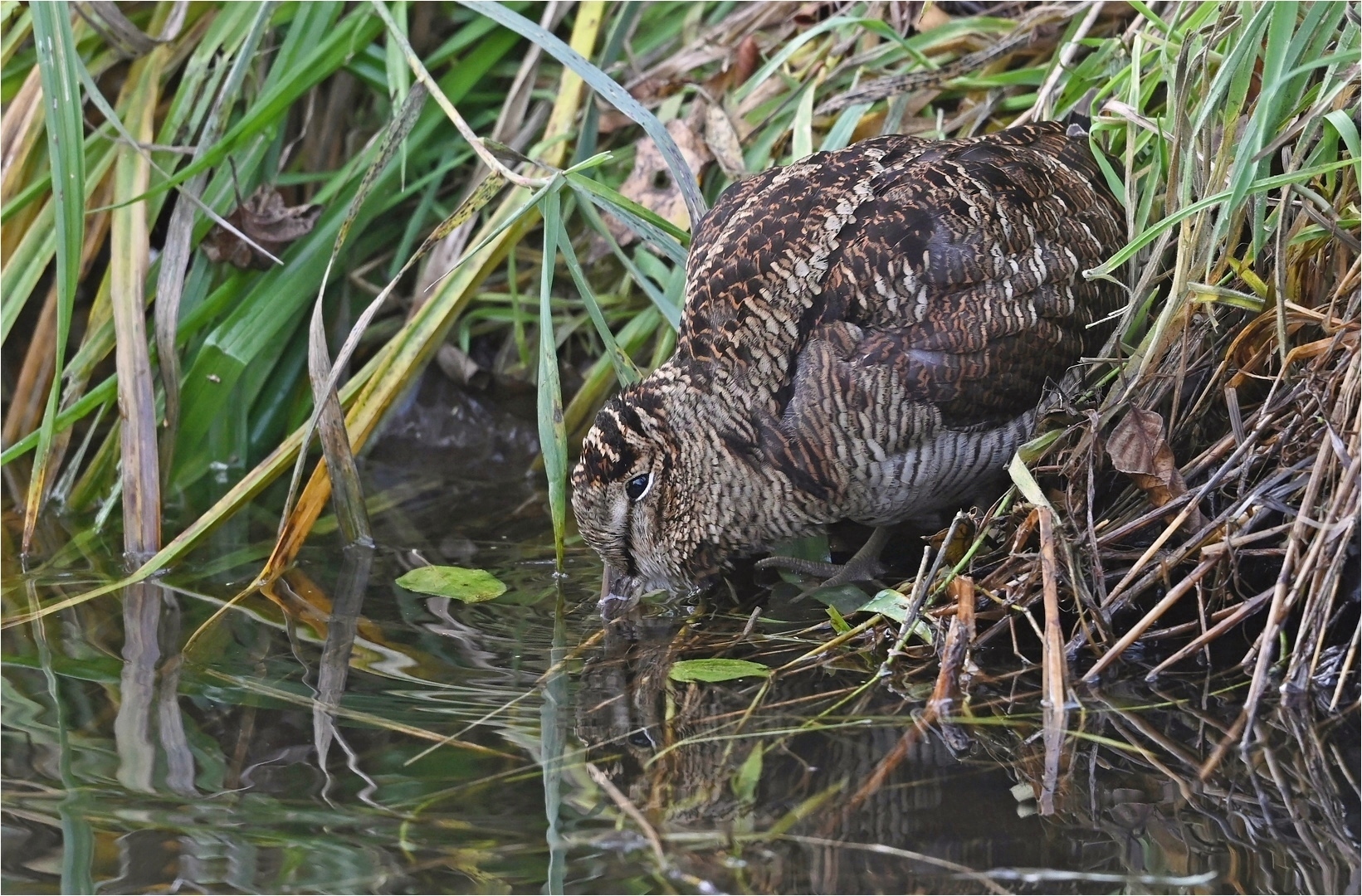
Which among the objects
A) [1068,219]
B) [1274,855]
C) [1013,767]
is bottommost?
[1274,855]

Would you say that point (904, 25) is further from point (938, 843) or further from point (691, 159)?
point (938, 843)

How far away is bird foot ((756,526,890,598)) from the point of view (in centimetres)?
362

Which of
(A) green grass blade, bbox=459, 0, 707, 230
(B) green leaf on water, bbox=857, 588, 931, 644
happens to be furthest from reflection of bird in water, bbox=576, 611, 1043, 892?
(A) green grass blade, bbox=459, 0, 707, 230

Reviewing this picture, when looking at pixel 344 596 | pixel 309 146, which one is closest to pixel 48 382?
pixel 309 146

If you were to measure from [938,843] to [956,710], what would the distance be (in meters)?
0.55

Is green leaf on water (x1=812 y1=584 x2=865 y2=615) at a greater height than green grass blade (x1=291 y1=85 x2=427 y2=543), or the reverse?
green grass blade (x1=291 y1=85 x2=427 y2=543)

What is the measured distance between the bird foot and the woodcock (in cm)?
13

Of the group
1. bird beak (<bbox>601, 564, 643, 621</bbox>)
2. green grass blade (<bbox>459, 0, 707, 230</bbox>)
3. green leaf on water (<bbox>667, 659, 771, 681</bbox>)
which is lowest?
green leaf on water (<bbox>667, 659, 771, 681</bbox>)

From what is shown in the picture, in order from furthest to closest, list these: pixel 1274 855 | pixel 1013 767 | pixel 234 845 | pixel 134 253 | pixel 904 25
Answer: pixel 904 25 → pixel 134 253 → pixel 1013 767 → pixel 234 845 → pixel 1274 855

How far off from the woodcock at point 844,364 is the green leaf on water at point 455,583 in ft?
1.12

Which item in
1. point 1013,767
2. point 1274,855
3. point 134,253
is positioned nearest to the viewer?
point 1274,855

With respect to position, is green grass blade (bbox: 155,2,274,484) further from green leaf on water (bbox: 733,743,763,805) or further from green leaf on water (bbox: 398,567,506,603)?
green leaf on water (bbox: 733,743,763,805)

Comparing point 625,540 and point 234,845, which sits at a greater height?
point 625,540

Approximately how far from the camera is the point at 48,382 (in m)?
4.59
